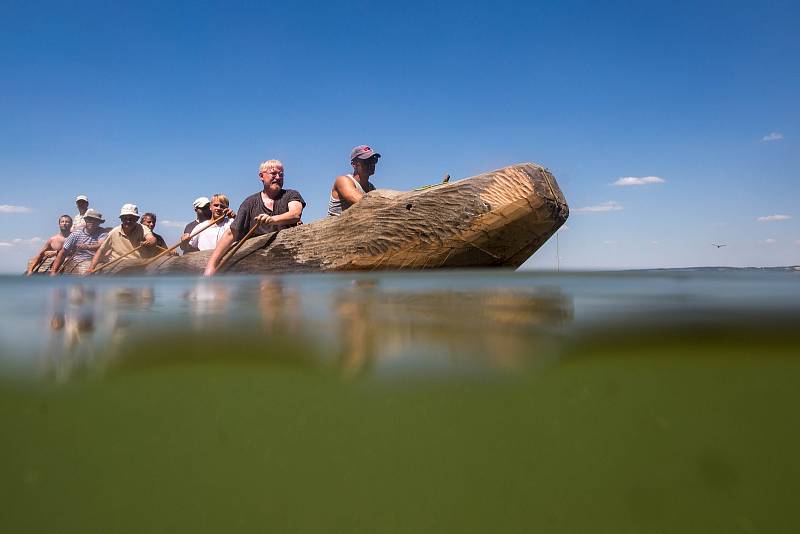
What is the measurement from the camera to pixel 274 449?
2.80 feet

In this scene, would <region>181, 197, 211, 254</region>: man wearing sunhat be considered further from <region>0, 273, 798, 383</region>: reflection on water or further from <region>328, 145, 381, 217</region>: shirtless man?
<region>0, 273, 798, 383</region>: reflection on water

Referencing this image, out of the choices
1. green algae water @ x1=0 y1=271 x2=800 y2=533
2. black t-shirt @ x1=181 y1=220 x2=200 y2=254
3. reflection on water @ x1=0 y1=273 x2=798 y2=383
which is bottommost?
green algae water @ x1=0 y1=271 x2=800 y2=533

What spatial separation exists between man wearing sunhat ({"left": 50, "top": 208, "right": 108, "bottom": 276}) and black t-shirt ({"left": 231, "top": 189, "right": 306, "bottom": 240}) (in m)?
3.92

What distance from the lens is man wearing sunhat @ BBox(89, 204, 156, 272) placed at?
26.3 feet

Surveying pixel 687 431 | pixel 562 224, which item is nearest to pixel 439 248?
pixel 562 224

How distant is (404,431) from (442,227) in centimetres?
436

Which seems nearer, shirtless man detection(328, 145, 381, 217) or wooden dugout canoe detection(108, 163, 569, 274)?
wooden dugout canoe detection(108, 163, 569, 274)

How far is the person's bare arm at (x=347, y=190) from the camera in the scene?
19.9ft

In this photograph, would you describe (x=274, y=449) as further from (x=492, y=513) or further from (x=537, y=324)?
(x=537, y=324)

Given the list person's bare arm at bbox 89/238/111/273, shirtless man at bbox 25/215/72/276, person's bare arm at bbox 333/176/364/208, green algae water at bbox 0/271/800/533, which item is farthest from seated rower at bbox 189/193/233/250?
green algae water at bbox 0/271/800/533

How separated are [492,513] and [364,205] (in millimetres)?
4871

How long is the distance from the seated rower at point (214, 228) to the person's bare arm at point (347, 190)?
2219 millimetres

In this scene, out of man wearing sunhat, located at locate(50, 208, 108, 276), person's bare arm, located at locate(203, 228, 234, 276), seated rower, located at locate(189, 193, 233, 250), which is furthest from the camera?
man wearing sunhat, located at locate(50, 208, 108, 276)

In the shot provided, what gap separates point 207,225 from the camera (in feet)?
26.3
